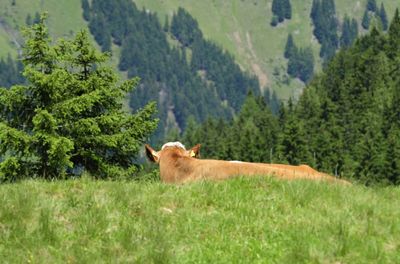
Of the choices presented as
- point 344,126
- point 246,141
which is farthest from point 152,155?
point 344,126

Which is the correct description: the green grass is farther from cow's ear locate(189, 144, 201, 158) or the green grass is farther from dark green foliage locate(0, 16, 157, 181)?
dark green foliage locate(0, 16, 157, 181)

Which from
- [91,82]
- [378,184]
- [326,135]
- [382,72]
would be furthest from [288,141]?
[378,184]

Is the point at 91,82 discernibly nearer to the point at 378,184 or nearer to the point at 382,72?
the point at 378,184

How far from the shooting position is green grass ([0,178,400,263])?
10762 millimetres

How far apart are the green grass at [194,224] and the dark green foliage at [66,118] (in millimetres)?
19595

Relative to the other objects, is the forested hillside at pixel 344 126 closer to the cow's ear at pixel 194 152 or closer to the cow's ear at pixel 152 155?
the cow's ear at pixel 194 152

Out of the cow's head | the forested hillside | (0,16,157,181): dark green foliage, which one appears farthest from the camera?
the forested hillside

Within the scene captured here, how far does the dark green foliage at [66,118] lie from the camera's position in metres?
34.3

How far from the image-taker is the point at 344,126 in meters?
163

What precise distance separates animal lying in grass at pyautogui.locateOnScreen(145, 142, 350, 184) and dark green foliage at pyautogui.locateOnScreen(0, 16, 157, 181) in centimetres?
1344

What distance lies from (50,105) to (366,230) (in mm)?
26826

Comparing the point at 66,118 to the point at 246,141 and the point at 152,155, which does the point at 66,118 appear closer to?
the point at 152,155

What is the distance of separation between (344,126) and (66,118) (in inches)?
5158

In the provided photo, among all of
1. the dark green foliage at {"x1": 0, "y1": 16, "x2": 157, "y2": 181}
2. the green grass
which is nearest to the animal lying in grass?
the green grass
